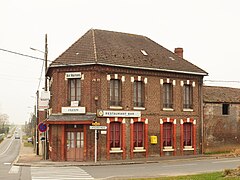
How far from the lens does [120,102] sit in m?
32.7

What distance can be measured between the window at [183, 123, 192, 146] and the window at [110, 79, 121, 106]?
23.5 feet

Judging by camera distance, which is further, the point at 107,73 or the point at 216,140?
the point at 216,140

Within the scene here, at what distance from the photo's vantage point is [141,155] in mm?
33188

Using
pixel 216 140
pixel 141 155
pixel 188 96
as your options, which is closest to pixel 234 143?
pixel 216 140

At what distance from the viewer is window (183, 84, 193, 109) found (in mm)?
36594

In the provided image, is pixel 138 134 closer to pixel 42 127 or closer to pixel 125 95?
pixel 125 95

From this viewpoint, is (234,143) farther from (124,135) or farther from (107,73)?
(107,73)

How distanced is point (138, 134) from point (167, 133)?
10.2 feet

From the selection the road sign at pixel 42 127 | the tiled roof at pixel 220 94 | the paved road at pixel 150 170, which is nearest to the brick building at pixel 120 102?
the road sign at pixel 42 127

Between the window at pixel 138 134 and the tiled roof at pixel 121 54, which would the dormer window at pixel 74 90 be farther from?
the window at pixel 138 134

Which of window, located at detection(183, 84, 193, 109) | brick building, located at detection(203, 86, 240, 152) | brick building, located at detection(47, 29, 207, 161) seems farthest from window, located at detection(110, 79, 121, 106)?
brick building, located at detection(203, 86, 240, 152)

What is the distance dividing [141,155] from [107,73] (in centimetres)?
712

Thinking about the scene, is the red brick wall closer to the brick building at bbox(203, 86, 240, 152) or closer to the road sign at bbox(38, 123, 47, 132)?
the road sign at bbox(38, 123, 47, 132)

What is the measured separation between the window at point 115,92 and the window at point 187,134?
717cm
